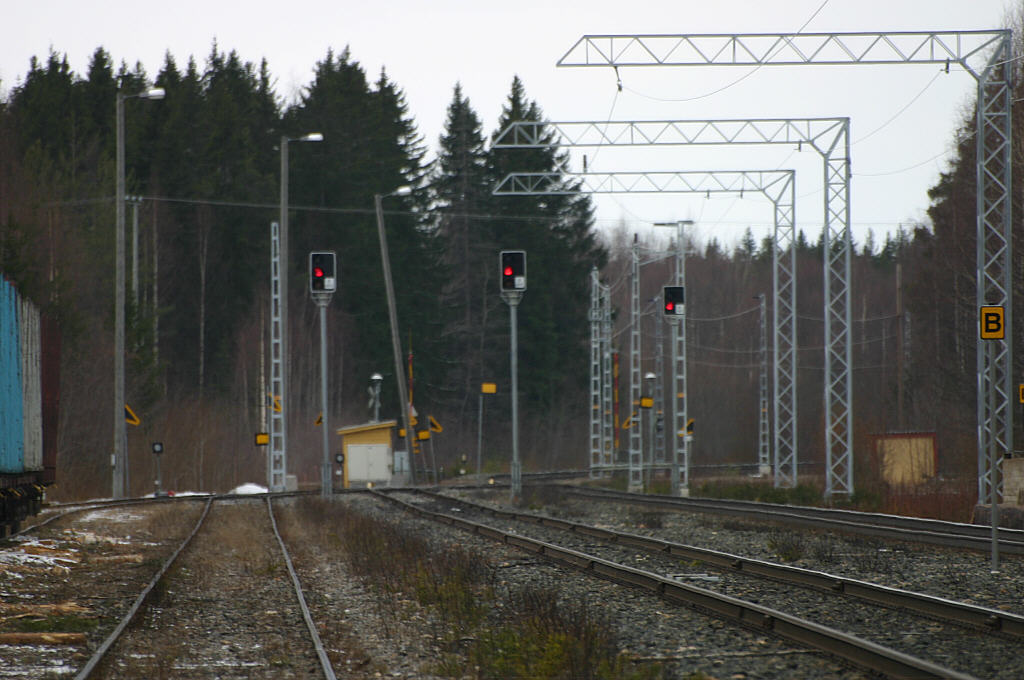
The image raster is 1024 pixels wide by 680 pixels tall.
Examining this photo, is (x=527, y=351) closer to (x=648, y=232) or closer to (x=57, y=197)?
(x=57, y=197)

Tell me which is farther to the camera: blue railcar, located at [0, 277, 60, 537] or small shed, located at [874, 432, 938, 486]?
small shed, located at [874, 432, 938, 486]

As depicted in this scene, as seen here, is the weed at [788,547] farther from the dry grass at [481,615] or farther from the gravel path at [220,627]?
the gravel path at [220,627]

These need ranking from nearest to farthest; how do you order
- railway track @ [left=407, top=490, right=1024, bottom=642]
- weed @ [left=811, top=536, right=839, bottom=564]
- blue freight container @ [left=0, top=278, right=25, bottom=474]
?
1. railway track @ [left=407, top=490, right=1024, bottom=642]
2. weed @ [left=811, top=536, right=839, bottom=564]
3. blue freight container @ [left=0, top=278, right=25, bottom=474]

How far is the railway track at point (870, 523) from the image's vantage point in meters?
16.9

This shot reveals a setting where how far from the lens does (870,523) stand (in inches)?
837

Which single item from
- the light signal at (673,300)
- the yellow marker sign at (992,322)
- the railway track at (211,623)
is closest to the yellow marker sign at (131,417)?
the light signal at (673,300)

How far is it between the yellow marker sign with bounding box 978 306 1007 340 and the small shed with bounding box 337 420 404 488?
34.7m

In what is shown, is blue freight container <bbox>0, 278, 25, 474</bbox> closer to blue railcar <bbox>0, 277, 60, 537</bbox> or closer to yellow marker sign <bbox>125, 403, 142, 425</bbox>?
blue railcar <bbox>0, 277, 60, 537</bbox>

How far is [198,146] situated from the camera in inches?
2530

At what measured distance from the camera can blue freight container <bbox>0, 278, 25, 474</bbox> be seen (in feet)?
61.6

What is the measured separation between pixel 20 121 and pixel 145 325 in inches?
540

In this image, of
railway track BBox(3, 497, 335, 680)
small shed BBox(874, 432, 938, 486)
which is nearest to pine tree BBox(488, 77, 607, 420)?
small shed BBox(874, 432, 938, 486)

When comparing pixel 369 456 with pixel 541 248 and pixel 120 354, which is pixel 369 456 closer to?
pixel 120 354

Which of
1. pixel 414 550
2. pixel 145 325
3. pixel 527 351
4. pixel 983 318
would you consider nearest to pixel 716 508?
pixel 414 550
